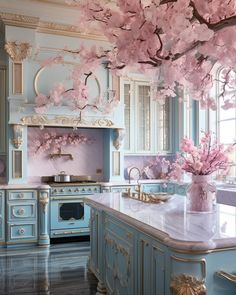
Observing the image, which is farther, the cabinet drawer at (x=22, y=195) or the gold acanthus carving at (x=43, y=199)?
the gold acanthus carving at (x=43, y=199)

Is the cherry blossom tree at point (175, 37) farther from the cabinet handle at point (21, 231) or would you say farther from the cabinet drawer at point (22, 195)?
the cabinet handle at point (21, 231)

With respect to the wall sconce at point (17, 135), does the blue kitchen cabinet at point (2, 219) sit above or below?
below

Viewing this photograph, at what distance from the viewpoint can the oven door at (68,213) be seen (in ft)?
15.9

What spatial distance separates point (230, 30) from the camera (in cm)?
124

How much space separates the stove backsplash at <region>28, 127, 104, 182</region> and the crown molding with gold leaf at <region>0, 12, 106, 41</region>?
156 cm

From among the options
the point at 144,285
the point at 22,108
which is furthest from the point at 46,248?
the point at 144,285

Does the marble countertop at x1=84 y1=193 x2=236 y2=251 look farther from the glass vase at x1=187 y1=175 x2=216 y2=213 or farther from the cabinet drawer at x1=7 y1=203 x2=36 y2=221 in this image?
the cabinet drawer at x1=7 y1=203 x2=36 y2=221

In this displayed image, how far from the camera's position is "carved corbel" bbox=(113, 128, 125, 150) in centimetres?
541

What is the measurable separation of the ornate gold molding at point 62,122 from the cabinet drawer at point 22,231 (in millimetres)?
1496

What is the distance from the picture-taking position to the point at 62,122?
500 cm

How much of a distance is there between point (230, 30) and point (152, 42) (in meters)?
0.30

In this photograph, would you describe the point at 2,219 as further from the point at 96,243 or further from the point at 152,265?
the point at 152,265

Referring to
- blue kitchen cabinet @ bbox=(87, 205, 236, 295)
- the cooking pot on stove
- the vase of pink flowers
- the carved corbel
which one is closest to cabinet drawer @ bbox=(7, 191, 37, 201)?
the cooking pot on stove

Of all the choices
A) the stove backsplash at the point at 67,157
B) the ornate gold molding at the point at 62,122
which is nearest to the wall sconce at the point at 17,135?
the ornate gold molding at the point at 62,122
